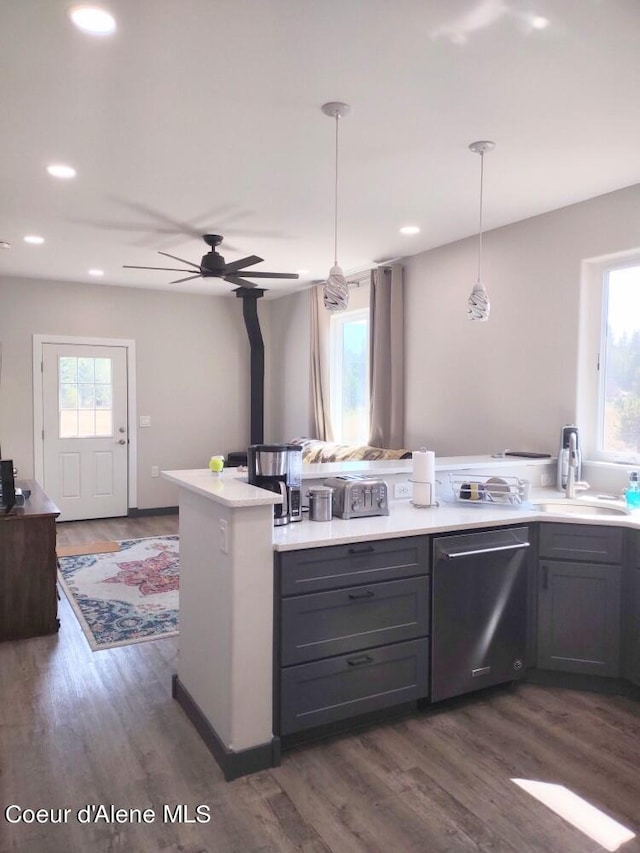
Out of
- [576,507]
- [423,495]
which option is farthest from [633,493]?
[423,495]

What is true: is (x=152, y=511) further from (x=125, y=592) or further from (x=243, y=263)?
(x=243, y=263)

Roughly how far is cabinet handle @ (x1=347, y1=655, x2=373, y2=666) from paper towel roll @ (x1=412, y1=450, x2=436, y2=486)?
3.27ft

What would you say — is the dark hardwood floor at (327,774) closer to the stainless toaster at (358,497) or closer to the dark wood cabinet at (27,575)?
the dark wood cabinet at (27,575)

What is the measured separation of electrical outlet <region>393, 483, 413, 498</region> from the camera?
335 cm

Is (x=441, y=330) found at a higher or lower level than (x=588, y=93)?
lower

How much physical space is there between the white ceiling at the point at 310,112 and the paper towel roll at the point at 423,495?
5.57ft

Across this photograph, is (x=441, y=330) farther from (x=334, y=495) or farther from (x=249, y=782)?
(x=249, y=782)

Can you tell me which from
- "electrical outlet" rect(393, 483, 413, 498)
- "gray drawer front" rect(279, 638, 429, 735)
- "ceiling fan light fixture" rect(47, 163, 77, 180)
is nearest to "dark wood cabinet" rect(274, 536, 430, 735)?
"gray drawer front" rect(279, 638, 429, 735)

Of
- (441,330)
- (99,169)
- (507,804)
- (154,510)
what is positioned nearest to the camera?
(507,804)

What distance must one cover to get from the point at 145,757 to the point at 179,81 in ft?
8.73

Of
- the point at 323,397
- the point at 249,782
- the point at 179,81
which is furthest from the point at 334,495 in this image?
the point at 323,397

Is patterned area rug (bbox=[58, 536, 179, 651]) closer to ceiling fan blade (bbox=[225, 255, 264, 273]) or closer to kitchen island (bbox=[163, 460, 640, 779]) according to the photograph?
kitchen island (bbox=[163, 460, 640, 779])

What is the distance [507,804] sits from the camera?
2.16 m

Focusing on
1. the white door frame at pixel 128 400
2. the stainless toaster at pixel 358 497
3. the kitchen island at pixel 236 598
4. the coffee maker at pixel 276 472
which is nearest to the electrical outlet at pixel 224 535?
the kitchen island at pixel 236 598
